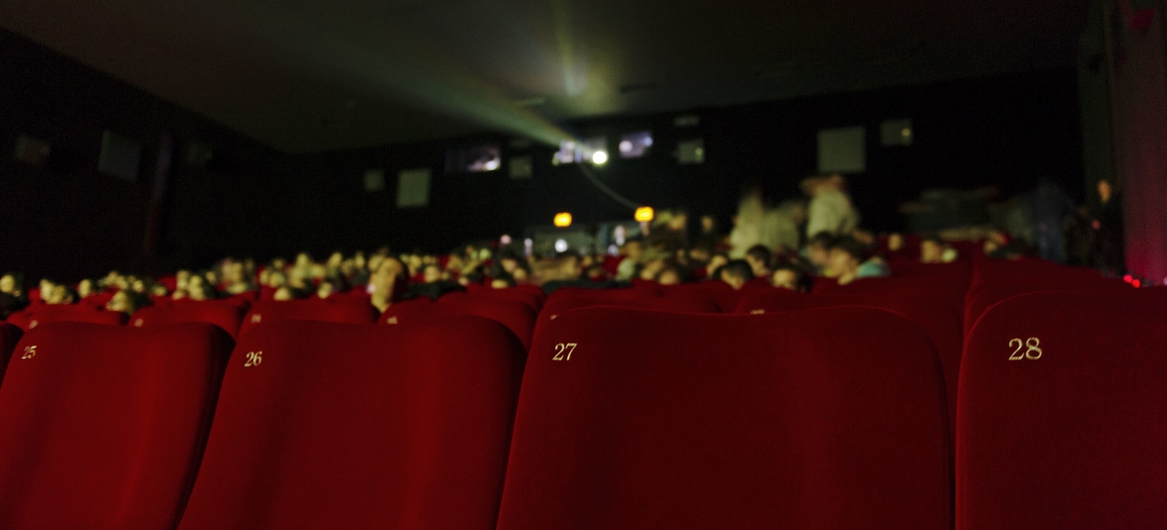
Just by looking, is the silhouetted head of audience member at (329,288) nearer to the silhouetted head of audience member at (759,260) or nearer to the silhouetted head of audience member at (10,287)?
the silhouetted head of audience member at (10,287)

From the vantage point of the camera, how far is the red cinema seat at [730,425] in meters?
0.75

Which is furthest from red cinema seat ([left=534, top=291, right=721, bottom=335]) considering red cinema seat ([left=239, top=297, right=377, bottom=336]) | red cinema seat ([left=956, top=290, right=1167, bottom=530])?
red cinema seat ([left=956, top=290, right=1167, bottom=530])

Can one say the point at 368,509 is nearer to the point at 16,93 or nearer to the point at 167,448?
the point at 167,448

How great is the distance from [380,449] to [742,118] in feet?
35.3

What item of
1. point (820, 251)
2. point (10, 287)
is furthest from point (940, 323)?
point (10, 287)

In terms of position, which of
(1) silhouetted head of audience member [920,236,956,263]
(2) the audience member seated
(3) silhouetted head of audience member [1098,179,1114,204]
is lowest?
(2) the audience member seated

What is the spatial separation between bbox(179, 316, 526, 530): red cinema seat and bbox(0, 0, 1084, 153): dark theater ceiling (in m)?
7.00

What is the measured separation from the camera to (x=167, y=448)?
1268 mm

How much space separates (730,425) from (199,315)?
8.26ft

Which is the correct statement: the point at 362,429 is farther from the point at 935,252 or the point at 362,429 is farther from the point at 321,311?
the point at 935,252

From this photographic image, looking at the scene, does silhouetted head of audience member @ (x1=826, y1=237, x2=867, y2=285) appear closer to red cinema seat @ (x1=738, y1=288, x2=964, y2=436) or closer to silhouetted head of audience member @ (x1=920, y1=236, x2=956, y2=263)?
silhouetted head of audience member @ (x1=920, y1=236, x2=956, y2=263)

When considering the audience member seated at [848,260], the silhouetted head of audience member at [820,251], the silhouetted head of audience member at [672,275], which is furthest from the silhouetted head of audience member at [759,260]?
the silhouetted head of audience member at [672,275]

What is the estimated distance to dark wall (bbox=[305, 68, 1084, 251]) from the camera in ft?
30.5

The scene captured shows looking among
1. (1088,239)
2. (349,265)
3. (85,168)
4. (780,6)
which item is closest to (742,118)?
(780,6)
